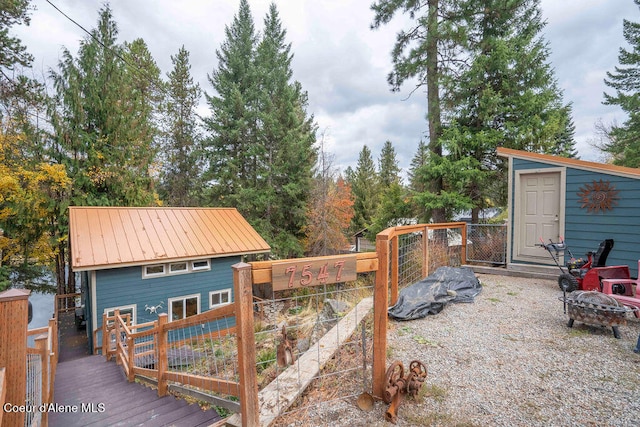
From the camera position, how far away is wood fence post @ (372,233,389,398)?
2398 millimetres

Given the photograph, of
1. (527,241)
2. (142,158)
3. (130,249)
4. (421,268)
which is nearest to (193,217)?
(130,249)

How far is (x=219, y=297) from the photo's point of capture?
10.3m

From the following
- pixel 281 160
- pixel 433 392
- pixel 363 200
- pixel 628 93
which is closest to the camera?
pixel 433 392

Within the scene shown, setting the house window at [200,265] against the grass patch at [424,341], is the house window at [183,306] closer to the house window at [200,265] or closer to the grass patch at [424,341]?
the house window at [200,265]

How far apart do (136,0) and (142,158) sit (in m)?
6.64

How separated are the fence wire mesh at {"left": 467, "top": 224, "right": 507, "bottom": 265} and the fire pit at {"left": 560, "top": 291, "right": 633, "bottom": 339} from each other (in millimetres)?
3522

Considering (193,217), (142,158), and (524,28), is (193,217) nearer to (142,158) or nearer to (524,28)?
(142,158)

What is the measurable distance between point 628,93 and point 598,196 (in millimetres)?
12277

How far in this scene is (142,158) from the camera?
42.4ft

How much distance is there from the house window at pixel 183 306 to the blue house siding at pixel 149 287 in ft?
0.41

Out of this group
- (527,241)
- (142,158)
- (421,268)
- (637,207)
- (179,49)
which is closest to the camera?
(637,207)

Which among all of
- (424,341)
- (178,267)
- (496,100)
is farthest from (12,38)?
(496,100)

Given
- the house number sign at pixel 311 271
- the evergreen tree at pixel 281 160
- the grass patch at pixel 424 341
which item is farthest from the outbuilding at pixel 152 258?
the house number sign at pixel 311 271

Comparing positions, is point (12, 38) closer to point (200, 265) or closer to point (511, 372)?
point (200, 265)
